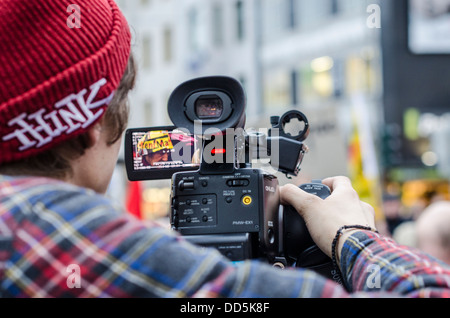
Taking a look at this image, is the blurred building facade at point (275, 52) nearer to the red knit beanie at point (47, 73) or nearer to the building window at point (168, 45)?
the building window at point (168, 45)

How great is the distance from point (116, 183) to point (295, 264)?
5213 millimetres

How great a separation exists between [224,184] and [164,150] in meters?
0.23

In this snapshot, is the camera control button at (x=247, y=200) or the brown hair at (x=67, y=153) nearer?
the brown hair at (x=67, y=153)

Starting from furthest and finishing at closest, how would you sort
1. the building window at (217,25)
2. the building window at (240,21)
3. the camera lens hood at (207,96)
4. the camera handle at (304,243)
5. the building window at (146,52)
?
the building window at (146,52), the building window at (217,25), the building window at (240,21), the camera handle at (304,243), the camera lens hood at (207,96)

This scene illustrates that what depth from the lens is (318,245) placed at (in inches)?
58.8

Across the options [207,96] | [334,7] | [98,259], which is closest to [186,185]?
[207,96]

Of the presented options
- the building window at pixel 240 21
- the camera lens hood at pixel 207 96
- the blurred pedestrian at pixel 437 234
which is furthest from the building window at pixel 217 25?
the camera lens hood at pixel 207 96

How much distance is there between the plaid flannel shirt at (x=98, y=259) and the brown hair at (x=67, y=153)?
59mm

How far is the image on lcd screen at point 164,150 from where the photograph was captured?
65.6 inches

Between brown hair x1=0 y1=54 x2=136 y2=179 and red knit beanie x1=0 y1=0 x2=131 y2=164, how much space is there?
21mm

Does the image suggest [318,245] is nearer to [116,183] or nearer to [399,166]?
[116,183]

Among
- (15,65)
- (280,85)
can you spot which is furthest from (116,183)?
(280,85)

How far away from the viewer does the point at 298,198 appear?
1.62 m

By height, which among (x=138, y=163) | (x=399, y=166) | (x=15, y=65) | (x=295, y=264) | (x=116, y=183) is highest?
(x=15, y=65)
